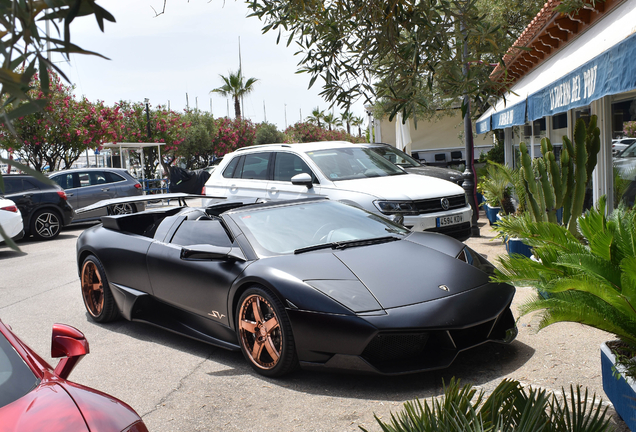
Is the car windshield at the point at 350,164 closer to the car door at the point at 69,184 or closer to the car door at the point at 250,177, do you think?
the car door at the point at 250,177

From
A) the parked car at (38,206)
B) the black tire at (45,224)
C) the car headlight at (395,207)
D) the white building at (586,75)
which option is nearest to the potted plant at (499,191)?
the white building at (586,75)

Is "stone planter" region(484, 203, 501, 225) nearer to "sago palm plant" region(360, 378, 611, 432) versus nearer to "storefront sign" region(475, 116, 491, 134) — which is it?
"storefront sign" region(475, 116, 491, 134)

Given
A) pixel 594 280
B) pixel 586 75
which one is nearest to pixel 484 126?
pixel 586 75

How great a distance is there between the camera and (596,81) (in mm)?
5801

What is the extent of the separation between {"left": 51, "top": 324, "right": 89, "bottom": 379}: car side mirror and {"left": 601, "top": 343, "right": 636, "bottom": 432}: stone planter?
2.52m

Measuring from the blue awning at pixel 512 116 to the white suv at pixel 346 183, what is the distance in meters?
1.91

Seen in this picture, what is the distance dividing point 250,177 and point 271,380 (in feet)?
19.4

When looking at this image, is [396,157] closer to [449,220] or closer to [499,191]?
[499,191]

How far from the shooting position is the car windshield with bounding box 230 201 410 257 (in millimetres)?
4742

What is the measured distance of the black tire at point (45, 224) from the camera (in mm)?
13766

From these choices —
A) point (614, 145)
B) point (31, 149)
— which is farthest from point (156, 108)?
point (614, 145)

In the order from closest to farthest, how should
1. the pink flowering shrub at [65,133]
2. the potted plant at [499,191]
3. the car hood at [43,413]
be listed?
the car hood at [43,413] → the potted plant at [499,191] → the pink flowering shrub at [65,133]

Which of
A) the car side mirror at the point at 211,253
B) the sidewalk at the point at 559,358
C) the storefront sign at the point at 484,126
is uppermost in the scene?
the storefront sign at the point at 484,126

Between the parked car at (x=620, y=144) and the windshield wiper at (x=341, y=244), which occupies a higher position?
the parked car at (x=620, y=144)
